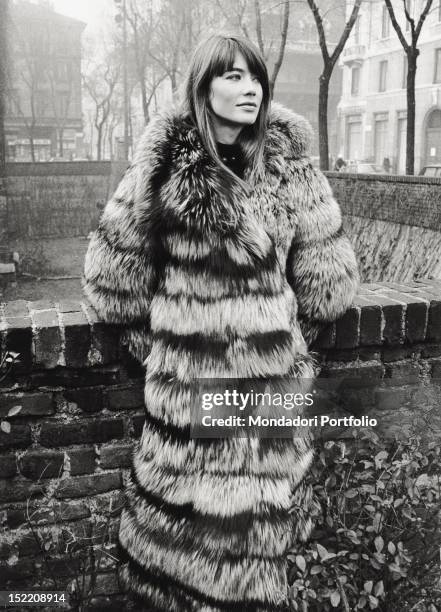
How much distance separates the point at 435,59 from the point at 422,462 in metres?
38.5

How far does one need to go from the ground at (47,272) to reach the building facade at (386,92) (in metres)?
22.9

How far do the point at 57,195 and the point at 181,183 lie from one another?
24236mm

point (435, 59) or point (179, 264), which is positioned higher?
point (435, 59)

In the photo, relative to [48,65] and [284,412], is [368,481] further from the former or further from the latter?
[48,65]

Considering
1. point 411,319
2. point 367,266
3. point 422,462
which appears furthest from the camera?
point 367,266

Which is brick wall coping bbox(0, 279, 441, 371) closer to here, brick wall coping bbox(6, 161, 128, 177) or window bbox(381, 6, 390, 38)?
brick wall coping bbox(6, 161, 128, 177)

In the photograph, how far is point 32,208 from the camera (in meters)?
24.5

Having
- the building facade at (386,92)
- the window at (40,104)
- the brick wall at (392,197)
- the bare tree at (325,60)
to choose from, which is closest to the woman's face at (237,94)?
the brick wall at (392,197)

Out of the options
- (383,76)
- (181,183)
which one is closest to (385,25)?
(383,76)

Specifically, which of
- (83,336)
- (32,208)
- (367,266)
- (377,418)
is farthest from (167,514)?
(32,208)

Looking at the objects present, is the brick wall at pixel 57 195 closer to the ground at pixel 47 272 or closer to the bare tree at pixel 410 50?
the ground at pixel 47 272

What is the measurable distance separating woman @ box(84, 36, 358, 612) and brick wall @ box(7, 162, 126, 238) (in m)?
21.6

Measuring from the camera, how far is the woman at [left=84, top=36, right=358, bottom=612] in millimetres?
2174

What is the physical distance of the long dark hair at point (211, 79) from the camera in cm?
228
